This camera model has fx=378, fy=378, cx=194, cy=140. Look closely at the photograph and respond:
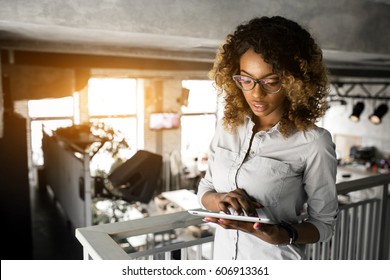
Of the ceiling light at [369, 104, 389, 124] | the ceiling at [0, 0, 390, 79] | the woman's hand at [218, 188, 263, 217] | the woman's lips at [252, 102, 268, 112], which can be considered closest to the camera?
the woman's hand at [218, 188, 263, 217]

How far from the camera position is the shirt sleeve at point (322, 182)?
1086mm

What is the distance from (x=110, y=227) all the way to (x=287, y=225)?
Answer: 22.0 inches

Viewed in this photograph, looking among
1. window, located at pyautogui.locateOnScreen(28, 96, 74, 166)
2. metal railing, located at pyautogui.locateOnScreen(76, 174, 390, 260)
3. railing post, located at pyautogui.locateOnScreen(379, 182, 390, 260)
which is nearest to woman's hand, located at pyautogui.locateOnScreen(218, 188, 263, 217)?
metal railing, located at pyautogui.locateOnScreen(76, 174, 390, 260)

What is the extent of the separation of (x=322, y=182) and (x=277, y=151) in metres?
0.16

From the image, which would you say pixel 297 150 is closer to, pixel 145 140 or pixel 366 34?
pixel 366 34

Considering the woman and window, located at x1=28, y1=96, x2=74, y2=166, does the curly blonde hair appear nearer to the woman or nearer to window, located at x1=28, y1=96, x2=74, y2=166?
the woman

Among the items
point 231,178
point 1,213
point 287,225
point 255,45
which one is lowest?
point 1,213

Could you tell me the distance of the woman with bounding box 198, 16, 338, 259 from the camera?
1100 mm

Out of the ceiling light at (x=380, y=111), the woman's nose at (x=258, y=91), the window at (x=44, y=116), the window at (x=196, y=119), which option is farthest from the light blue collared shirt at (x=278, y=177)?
the window at (x=196, y=119)

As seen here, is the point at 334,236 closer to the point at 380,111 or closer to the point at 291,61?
the point at 291,61

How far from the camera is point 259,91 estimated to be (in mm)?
1139

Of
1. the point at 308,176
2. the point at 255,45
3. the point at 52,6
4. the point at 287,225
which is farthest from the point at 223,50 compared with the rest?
the point at 52,6

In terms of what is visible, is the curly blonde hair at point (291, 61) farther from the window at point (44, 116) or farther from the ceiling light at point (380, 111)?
the ceiling light at point (380, 111)

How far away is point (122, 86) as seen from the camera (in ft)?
30.6
